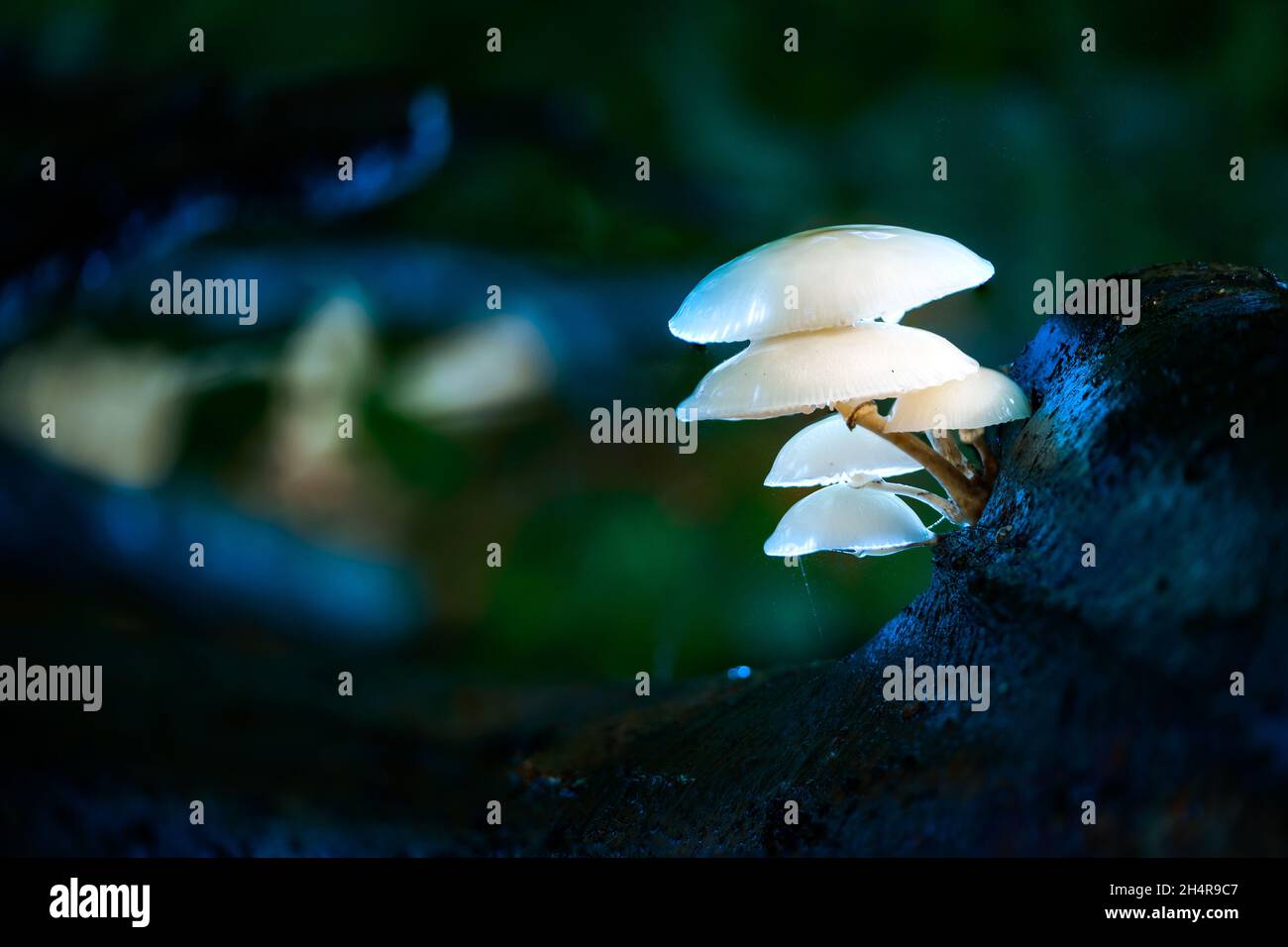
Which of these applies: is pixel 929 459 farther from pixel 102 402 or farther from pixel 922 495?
pixel 102 402

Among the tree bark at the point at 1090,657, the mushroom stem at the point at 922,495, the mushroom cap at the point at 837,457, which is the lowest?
the tree bark at the point at 1090,657

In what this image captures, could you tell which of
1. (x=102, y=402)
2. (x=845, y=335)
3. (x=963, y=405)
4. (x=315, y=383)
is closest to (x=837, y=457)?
(x=963, y=405)

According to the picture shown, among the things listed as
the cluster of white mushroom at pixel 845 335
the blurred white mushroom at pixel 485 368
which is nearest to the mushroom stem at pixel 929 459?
the cluster of white mushroom at pixel 845 335

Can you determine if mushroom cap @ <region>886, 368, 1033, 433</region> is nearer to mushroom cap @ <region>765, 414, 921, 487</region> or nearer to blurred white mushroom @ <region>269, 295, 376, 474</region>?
mushroom cap @ <region>765, 414, 921, 487</region>

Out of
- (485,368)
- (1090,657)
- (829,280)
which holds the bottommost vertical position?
(1090,657)

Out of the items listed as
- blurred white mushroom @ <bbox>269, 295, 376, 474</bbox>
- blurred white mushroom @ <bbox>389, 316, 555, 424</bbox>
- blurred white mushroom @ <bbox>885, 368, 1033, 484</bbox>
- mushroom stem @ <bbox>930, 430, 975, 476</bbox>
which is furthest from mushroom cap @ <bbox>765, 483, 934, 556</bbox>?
blurred white mushroom @ <bbox>269, 295, 376, 474</bbox>

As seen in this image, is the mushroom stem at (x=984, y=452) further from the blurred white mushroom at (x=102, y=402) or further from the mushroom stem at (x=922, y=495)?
the blurred white mushroom at (x=102, y=402)
